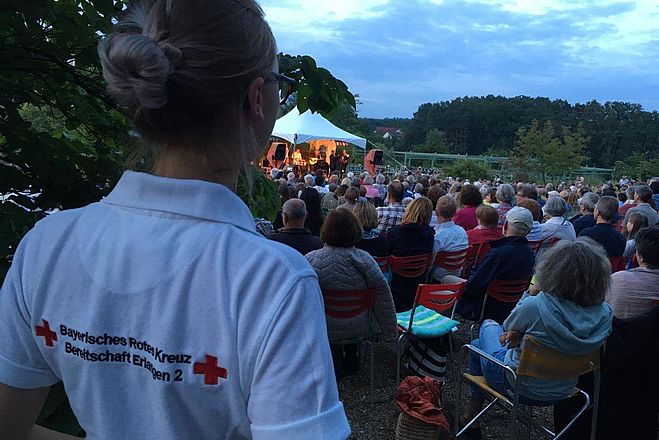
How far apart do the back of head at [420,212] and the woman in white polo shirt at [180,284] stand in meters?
4.46

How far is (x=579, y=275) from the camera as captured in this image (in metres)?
2.81

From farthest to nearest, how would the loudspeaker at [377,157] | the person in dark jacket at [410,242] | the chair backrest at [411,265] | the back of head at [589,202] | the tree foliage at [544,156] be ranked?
the tree foliage at [544,156]
the loudspeaker at [377,157]
the back of head at [589,202]
the person in dark jacket at [410,242]
the chair backrest at [411,265]

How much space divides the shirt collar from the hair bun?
0.37 feet

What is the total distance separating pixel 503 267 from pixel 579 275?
1381mm

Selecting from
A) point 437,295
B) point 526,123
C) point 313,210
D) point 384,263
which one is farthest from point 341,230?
point 526,123

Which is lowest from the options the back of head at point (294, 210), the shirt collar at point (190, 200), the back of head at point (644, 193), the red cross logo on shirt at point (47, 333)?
the back of head at point (294, 210)

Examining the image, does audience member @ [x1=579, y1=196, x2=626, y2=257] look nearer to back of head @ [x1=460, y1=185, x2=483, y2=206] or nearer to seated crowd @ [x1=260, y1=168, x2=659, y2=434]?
seated crowd @ [x1=260, y1=168, x2=659, y2=434]

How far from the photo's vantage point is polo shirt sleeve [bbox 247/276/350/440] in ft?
2.01

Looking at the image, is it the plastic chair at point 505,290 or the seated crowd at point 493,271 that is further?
the plastic chair at point 505,290

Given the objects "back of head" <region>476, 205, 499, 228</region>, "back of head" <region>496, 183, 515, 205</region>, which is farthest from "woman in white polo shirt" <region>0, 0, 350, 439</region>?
"back of head" <region>496, 183, 515, 205</region>

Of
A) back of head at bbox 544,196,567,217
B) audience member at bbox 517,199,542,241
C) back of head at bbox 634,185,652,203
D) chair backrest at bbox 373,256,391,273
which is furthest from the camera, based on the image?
back of head at bbox 634,185,652,203

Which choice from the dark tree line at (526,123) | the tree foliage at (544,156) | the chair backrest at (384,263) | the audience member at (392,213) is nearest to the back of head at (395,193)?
the audience member at (392,213)

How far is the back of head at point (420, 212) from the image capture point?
515 cm

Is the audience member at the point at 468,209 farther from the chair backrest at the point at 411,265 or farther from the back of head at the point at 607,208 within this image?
the chair backrest at the point at 411,265
